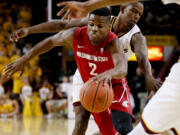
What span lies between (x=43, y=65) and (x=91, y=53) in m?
12.0

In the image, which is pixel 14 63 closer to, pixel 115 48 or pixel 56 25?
pixel 56 25

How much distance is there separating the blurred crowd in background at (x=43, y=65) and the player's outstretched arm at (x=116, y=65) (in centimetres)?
769

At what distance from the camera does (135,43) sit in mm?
4152

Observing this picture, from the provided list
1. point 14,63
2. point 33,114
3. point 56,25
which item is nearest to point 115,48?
point 56,25

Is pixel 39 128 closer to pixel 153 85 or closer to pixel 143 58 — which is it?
pixel 143 58

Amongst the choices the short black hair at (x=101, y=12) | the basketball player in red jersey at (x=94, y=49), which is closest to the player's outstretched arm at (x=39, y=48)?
the basketball player in red jersey at (x=94, y=49)

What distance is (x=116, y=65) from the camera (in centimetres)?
348

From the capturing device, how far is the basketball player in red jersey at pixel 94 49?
143 inches

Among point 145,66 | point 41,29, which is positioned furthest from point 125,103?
point 41,29

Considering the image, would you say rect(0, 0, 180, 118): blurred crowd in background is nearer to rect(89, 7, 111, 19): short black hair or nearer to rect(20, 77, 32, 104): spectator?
rect(20, 77, 32, 104): spectator

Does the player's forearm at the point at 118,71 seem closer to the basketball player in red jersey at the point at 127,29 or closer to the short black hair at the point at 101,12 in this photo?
the basketball player in red jersey at the point at 127,29

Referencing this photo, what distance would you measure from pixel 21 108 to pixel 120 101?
9.60 metres

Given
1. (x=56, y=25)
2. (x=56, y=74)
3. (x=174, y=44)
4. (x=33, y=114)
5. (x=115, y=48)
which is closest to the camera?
(x=115, y=48)

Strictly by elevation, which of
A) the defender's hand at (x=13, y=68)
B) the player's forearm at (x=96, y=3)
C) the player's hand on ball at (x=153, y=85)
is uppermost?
the player's forearm at (x=96, y=3)
